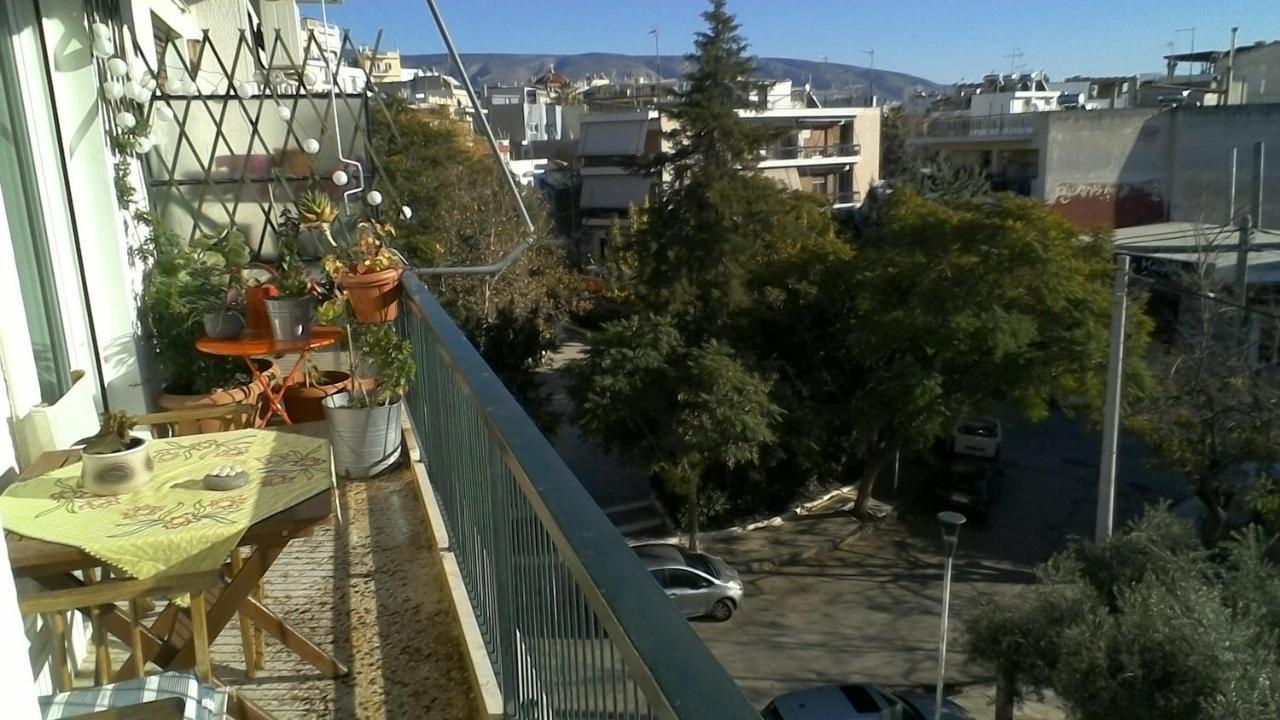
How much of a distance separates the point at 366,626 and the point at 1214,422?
13076mm

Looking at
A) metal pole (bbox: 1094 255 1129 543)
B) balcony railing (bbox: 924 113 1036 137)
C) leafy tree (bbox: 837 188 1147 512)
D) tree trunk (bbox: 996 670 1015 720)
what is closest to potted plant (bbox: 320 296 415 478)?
tree trunk (bbox: 996 670 1015 720)

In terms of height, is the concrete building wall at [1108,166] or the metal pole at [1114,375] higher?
the concrete building wall at [1108,166]

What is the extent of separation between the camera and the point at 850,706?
336 inches

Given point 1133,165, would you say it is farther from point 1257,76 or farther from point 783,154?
point 783,154

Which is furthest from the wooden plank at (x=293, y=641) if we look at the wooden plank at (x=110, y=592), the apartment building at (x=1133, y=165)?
the apartment building at (x=1133, y=165)

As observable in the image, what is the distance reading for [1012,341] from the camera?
13.4 meters

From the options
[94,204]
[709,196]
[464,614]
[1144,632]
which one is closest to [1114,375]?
[1144,632]

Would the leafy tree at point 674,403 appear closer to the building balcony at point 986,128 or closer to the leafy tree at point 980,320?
the leafy tree at point 980,320

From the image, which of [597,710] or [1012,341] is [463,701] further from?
[1012,341]

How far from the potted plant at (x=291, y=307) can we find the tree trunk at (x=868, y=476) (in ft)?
40.0

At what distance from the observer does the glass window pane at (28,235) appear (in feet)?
9.31

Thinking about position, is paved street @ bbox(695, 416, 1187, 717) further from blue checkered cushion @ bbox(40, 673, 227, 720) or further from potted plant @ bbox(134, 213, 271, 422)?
blue checkered cushion @ bbox(40, 673, 227, 720)

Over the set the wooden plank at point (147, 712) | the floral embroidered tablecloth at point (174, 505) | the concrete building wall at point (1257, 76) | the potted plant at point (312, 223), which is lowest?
the wooden plank at point (147, 712)

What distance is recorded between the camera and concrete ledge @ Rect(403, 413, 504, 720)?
2.05 metres
